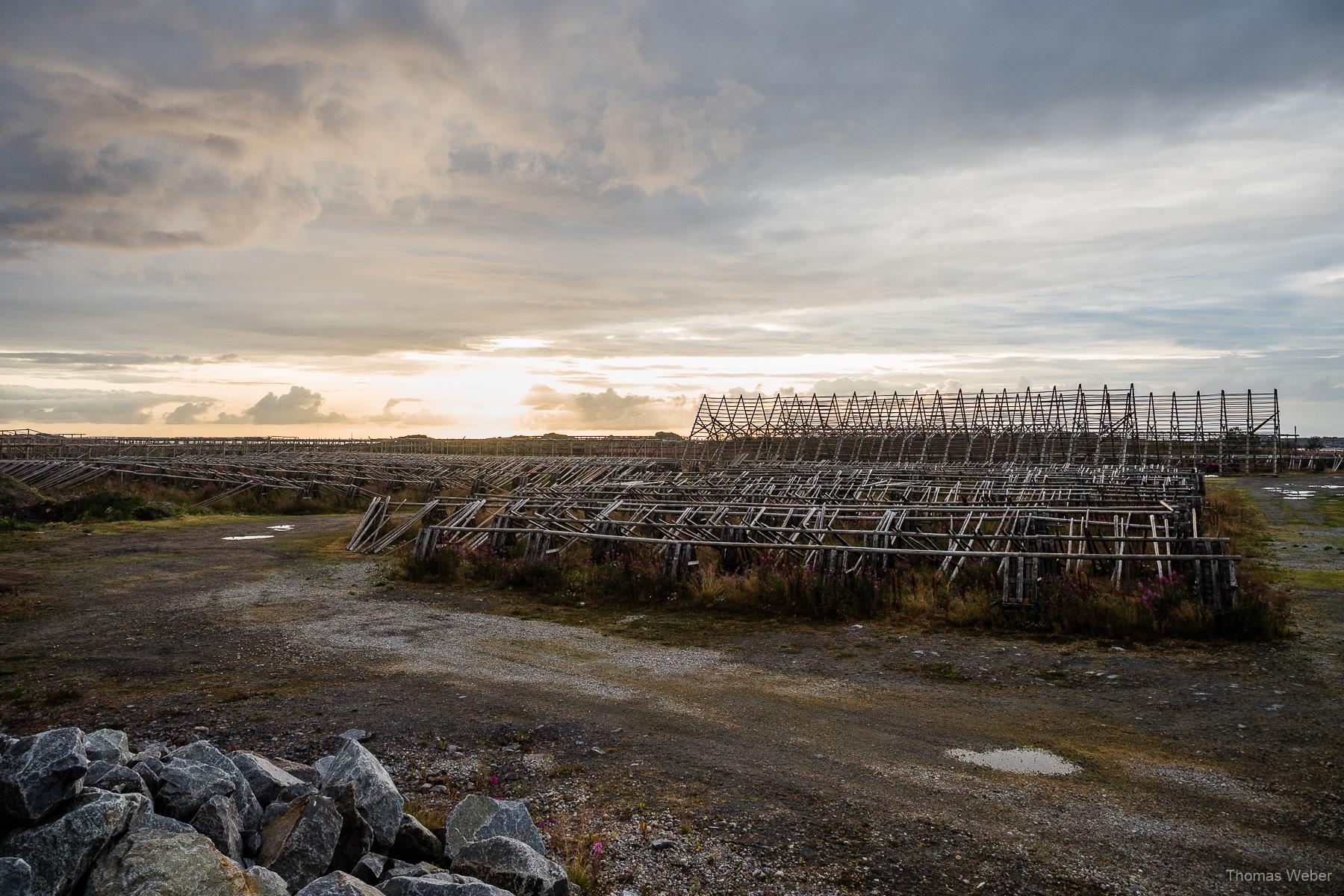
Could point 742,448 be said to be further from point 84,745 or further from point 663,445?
point 84,745

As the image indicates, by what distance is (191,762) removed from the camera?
4715mm

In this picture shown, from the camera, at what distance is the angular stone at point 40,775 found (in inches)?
151

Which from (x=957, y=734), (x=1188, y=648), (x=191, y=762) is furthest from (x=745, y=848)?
(x=1188, y=648)

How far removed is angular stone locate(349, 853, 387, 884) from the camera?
14.0 feet

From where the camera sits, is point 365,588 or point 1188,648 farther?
point 365,588

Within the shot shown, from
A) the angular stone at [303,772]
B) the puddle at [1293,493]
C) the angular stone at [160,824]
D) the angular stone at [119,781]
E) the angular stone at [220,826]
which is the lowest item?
the angular stone at [303,772]

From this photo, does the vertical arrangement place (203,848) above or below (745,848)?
above

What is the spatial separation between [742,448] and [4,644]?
42589 millimetres

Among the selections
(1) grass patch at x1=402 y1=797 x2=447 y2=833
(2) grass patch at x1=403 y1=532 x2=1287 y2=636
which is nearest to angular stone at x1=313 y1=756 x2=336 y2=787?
(1) grass patch at x1=402 y1=797 x2=447 y2=833

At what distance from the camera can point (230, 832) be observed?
14.0 feet

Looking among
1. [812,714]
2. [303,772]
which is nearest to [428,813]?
[303,772]

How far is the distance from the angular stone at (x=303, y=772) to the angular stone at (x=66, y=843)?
1.38 m

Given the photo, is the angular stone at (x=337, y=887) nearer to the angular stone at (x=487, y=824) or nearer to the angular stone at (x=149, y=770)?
the angular stone at (x=487, y=824)

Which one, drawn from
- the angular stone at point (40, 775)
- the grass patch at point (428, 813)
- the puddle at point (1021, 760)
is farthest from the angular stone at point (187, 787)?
the puddle at point (1021, 760)
